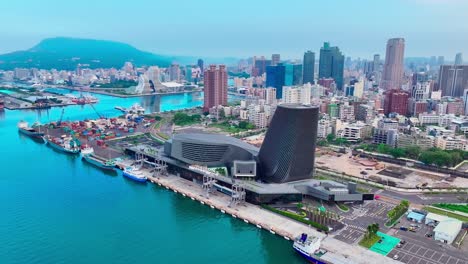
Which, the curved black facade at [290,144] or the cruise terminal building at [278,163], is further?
the curved black facade at [290,144]

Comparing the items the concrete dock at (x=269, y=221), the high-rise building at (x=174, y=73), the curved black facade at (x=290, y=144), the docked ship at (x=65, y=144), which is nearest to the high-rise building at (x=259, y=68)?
the high-rise building at (x=174, y=73)

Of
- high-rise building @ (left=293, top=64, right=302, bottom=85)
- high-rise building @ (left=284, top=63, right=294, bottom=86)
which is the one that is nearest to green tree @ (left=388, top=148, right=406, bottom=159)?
high-rise building @ (left=284, top=63, right=294, bottom=86)

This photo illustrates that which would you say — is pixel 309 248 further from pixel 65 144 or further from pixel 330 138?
pixel 65 144

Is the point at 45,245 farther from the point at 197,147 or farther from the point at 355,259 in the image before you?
the point at 355,259

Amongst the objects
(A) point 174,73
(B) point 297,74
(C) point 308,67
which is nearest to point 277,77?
(B) point 297,74

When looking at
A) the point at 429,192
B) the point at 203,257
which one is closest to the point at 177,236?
the point at 203,257

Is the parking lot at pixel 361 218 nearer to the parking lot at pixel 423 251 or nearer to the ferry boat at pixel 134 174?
the parking lot at pixel 423 251
